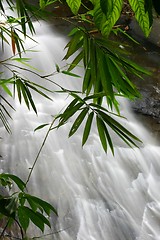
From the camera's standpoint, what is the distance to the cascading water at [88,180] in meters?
2.98

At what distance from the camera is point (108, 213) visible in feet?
10.1

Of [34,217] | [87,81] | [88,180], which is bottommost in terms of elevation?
[88,180]

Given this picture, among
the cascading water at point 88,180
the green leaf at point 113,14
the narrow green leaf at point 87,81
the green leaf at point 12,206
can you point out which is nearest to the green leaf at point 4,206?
the green leaf at point 12,206

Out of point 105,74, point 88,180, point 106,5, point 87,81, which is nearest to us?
point 106,5

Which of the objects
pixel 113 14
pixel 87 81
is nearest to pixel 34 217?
pixel 87 81

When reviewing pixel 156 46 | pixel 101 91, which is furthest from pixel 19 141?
pixel 156 46

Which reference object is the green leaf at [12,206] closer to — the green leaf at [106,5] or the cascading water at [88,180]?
the green leaf at [106,5]

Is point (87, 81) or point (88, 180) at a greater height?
point (87, 81)

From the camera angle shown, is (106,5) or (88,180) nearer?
(106,5)

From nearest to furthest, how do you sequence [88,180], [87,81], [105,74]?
1. [105,74]
2. [87,81]
3. [88,180]

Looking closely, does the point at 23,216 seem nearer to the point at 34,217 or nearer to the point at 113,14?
the point at 34,217

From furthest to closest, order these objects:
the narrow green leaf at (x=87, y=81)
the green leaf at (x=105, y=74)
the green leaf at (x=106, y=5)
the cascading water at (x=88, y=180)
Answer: the cascading water at (x=88, y=180)
the narrow green leaf at (x=87, y=81)
the green leaf at (x=105, y=74)
the green leaf at (x=106, y=5)

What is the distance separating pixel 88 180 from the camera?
3.32 metres

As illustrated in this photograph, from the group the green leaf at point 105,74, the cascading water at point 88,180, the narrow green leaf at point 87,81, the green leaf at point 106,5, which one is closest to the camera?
the green leaf at point 106,5
